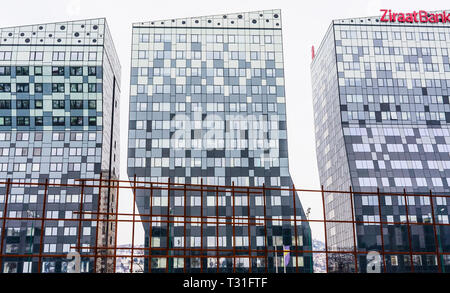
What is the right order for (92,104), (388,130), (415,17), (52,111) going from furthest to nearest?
1. (415,17)
2. (388,130)
3. (92,104)
4. (52,111)

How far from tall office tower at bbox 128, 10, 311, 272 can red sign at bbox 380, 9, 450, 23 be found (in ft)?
82.0

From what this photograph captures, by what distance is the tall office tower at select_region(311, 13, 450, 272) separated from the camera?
312 ft

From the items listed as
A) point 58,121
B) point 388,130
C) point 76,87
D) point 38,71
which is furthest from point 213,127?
point 38,71

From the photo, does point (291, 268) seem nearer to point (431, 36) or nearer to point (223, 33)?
point (223, 33)

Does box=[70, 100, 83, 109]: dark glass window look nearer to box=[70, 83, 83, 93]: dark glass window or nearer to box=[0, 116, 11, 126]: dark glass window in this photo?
box=[70, 83, 83, 93]: dark glass window

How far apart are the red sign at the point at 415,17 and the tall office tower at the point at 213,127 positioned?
25007 mm

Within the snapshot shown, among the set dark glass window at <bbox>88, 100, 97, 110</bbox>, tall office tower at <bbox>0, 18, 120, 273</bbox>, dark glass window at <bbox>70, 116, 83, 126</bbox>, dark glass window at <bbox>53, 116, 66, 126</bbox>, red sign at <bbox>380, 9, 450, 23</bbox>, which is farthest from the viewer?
red sign at <bbox>380, 9, 450, 23</bbox>

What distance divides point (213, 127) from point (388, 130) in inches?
1422

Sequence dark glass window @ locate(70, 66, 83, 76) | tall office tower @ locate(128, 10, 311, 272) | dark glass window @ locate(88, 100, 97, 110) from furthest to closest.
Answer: dark glass window @ locate(70, 66, 83, 76) < dark glass window @ locate(88, 100, 97, 110) < tall office tower @ locate(128, 10, 311, 272)

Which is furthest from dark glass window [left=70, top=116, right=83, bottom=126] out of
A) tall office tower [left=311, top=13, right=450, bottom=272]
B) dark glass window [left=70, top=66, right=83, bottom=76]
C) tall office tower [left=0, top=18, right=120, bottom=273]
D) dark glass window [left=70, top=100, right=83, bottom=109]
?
tall office tower [left=311, top=13, right=450, bottom=272]

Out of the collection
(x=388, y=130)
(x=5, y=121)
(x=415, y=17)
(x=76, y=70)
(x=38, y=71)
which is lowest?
(x=388, y=130)

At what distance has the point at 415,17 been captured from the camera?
10969cm

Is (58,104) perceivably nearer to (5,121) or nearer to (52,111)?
(52,111)
